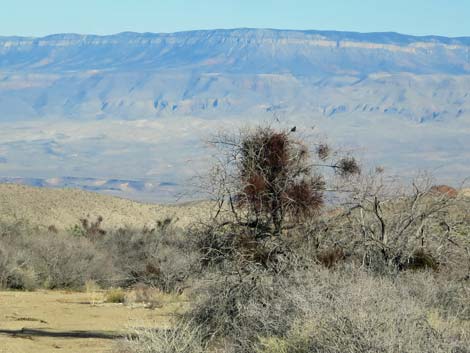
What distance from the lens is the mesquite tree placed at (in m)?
16.4

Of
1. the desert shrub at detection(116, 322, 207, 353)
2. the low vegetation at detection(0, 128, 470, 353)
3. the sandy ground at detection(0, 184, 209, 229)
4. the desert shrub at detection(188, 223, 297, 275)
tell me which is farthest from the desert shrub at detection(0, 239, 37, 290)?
the sandy ground at detection(0, 184, 209, 229)

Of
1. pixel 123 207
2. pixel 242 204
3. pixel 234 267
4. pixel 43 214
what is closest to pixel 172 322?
pixel 234 267

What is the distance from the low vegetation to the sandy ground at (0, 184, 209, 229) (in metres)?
43.2

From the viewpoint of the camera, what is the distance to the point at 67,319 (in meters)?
20.5

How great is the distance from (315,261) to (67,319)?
6619 mm

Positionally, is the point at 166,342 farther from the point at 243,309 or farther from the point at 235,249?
the point at 235,249

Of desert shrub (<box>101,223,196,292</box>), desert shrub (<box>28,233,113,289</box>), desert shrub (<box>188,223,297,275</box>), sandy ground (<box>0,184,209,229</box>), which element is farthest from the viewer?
sandy ground (<box>0,184,209,229</box>)

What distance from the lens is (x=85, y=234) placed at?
142ft

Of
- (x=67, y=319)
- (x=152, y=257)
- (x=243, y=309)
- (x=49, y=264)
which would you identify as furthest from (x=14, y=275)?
(x=243, y=309)

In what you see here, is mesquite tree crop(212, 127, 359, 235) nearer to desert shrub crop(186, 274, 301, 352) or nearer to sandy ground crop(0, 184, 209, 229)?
desert shrub crop(186, 274, 301, 352)

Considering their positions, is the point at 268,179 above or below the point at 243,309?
above

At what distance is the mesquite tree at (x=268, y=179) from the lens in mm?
16406

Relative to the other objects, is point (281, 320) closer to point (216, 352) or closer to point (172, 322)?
point (216, 352)

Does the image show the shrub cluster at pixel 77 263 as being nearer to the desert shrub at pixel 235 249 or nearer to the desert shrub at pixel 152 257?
the desert shrub at pixel 152 257
